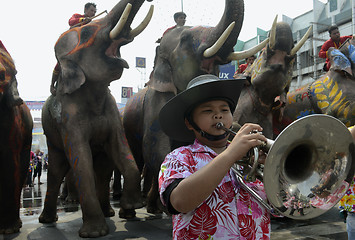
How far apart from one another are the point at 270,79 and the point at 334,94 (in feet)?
6.00

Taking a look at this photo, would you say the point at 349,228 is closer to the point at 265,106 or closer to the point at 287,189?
the point at 287,189

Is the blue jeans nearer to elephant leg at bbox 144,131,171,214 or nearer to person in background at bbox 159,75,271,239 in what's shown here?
person in background at bbox 159,75,271,239

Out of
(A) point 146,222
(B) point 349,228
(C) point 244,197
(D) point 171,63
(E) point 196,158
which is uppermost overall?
(D) point 171,63

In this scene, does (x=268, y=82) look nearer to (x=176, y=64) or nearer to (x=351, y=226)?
(x=176, y=64)

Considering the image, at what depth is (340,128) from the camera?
1.72 m

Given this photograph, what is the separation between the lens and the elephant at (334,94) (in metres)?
6.34

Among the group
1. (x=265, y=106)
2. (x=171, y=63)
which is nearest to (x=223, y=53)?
(x=171, y=63)

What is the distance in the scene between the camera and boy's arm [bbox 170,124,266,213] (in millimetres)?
1573

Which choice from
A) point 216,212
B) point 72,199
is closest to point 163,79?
point 216,212

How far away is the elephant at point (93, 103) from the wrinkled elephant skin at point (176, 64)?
41 centimetres

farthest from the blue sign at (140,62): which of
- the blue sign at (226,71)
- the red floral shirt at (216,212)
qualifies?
the red floral shirt at (216,212)

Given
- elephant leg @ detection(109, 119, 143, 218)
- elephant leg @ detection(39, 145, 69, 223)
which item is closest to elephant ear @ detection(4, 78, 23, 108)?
elephant leg @ detection(39, 145, 69, 223)

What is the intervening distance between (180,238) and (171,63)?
392 centimetres

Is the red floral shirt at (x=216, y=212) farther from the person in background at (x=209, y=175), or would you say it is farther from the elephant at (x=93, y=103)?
the elephant at (x=93, y=103)
